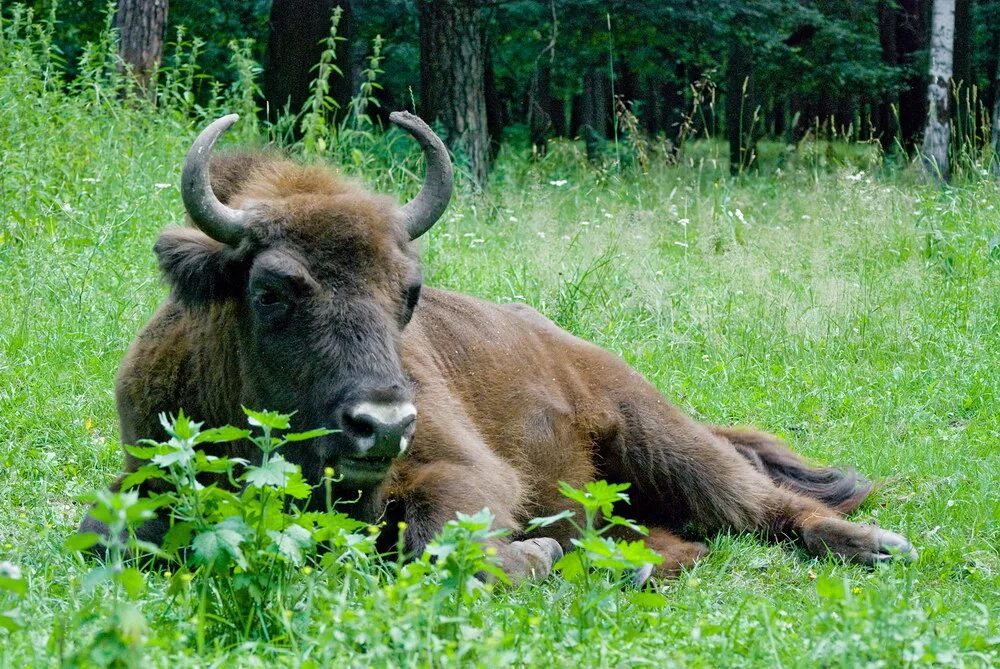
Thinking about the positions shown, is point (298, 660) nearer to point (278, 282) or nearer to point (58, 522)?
point (278, 282)

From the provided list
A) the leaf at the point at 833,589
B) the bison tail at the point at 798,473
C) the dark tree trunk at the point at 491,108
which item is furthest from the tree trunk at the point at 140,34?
the leaf at the point at 833,589

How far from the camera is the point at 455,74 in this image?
1395cm

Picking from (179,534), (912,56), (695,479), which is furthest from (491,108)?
(179,534)

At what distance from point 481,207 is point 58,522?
7374mm

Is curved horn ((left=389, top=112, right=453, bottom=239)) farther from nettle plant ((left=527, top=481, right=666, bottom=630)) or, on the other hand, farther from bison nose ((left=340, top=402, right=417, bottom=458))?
nettle plant ((left=527, top=481, right=666, bottom=630))

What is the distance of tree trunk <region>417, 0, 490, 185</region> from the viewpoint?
45.5 feet

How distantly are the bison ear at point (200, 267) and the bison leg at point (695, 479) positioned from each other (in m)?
2.41

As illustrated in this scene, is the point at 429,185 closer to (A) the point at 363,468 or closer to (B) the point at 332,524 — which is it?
(A) the point at 363,468

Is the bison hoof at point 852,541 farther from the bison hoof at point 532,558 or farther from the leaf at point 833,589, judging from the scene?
the leaf at point 833,589

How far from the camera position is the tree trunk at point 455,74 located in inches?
546

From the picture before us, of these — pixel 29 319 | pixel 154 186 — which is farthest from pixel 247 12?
pixel 29 319

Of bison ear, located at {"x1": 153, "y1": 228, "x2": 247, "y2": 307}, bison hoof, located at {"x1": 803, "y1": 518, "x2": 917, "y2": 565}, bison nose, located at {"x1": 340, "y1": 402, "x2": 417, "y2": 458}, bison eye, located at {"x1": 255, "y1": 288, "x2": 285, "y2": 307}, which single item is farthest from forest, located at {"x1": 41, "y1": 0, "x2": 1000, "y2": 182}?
bison nose, located at {"x1": 340, "y1": 402, "x2": 417, "y2": 458}

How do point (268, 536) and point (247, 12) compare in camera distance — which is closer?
point (268, 536)

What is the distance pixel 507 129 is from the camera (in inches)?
1022
